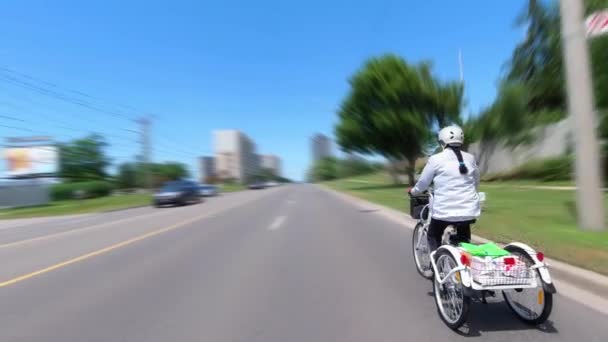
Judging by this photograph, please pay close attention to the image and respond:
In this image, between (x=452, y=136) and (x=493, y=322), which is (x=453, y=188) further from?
(x=493, y=322)

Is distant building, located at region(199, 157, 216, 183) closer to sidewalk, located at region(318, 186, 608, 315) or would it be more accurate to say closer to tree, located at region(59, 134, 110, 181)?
tree, located at region(59, 134, 110, 181)

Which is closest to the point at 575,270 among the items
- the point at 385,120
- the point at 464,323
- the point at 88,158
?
the point at 464,323

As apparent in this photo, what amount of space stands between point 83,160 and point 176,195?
2850 inches

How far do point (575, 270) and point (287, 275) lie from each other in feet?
12.0

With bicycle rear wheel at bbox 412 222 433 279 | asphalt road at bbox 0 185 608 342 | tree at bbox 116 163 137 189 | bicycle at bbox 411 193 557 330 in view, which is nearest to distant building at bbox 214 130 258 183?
tree at bbox 116 163 137 189

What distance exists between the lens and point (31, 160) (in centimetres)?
4981

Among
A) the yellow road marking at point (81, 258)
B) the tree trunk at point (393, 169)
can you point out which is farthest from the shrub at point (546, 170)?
the yellow road marking at point (81, 258)

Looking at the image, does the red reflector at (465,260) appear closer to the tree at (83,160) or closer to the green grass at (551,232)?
the green grass at (551,232)

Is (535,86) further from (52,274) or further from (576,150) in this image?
(52,274)

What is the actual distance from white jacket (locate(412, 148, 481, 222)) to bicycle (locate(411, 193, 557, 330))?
397mm

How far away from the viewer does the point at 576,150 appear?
276 inches

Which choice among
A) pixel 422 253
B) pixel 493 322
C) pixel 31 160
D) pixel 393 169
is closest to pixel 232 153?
pixel 31 160

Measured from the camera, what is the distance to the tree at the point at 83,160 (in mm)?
81562

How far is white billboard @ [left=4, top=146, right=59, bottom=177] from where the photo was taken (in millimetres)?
Result: 49062
